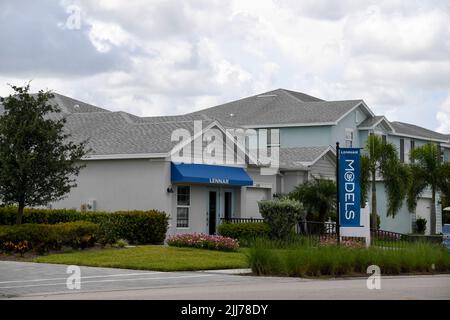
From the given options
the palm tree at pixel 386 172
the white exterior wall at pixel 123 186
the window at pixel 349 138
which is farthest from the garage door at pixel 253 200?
the window at pixel 349 138

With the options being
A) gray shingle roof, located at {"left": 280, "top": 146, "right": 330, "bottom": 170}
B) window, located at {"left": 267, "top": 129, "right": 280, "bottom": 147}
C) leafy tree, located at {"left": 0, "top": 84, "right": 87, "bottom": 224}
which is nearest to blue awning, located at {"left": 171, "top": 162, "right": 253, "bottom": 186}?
gray shingle roof, located at {"left": 280, "top": 146, "right": 330, "bottom": 170}

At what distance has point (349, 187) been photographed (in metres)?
30.0

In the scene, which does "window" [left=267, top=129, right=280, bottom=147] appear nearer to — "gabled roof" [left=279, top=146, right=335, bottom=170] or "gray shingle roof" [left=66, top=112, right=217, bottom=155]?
"gabled roof" [left=279, top=146, right=335, bottom=170]

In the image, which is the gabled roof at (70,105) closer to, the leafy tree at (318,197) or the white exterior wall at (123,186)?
the white exterior wall at (123,186)

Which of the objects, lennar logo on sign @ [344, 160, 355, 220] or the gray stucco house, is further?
the gray stucco house

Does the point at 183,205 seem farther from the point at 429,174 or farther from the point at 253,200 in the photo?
the point at 429,174

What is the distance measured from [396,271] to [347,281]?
13.5ft

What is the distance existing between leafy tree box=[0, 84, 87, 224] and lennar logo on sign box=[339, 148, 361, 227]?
9.06 meters

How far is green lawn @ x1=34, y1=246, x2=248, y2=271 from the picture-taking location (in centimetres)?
2462

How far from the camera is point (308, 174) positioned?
43688mm

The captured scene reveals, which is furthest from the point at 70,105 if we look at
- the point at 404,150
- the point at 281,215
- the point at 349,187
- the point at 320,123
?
the point at 404,150

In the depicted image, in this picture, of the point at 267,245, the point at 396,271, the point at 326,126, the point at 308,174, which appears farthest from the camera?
the point at 326,126
